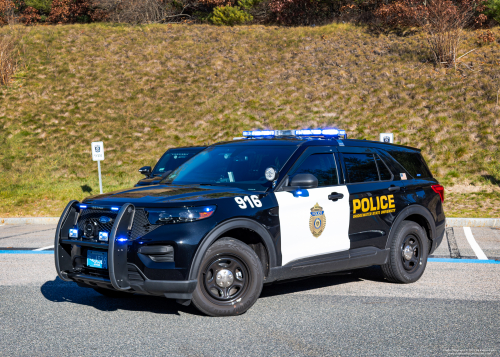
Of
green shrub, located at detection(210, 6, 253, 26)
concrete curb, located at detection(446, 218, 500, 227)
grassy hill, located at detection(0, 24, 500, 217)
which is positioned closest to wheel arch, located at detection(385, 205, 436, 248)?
concrete curb, located at detection(446, 218, 500, 227)

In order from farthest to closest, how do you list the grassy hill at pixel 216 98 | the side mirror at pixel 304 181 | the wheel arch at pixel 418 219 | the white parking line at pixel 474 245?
the grassy hill at pixel 216 98 → the white parking line at pixel 474 245 → the wheel arch at pixel 418 219 → the side mirror at pixel 304 181

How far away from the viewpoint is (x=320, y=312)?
5.49 m

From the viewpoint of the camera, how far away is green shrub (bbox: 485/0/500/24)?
99.7ft

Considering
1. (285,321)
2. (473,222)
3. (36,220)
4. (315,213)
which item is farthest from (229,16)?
(285,321)

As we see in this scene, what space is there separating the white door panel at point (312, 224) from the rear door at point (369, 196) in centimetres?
16

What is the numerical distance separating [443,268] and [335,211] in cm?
Result: 295

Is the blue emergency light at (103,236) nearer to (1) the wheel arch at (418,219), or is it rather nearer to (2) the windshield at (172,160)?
(1) the wheel arch at (418,219)

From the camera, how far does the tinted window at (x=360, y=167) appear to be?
20.9 feet

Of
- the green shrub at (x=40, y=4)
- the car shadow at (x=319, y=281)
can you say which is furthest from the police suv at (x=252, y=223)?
the green shrub at (x=40, y=4)

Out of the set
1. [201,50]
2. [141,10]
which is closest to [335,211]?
[201,50]

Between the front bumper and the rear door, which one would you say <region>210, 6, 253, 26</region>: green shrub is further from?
the front bumper

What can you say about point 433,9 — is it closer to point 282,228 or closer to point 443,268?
point 443,268

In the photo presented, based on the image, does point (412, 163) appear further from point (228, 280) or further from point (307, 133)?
point (228, 280)

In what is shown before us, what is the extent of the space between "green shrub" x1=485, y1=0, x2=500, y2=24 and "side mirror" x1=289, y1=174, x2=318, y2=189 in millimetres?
30076
